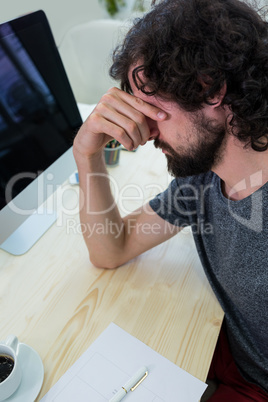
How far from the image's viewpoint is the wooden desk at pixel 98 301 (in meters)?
0.67

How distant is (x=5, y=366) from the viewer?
557mm

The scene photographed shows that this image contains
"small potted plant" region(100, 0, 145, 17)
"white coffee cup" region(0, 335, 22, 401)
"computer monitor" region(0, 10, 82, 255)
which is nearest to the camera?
"white coffee cup" region(0, 335, 22, 401)

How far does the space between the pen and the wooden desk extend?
57 millimetres

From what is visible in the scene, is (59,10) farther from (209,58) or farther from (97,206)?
(209,58)

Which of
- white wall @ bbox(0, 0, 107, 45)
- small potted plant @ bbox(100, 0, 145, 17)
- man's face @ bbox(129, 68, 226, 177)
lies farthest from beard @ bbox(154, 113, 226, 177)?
small potted plant @ bbox(100, 0, 145, 17)

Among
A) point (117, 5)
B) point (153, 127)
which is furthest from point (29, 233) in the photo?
point (117, 5)

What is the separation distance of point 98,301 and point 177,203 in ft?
1.00

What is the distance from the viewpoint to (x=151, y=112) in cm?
66

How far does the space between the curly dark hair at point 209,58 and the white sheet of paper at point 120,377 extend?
1.50 feet

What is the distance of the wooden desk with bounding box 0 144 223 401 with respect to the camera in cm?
67

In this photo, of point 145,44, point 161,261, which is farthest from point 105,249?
point 145,44

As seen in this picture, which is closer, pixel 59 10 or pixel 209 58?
pixel 209 58

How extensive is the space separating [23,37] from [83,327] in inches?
26.2

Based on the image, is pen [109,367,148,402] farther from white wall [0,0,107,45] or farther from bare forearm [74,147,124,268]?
white wall [0,0,107,45]
